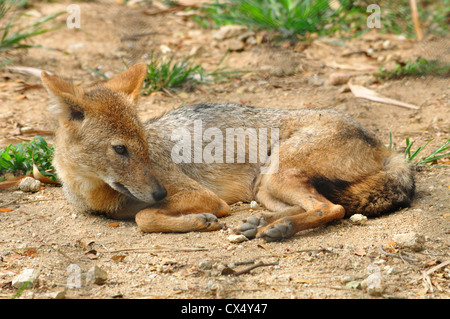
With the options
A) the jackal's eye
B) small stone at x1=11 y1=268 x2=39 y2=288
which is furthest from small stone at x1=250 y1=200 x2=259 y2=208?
small stone at x1=11 y1=268 x2=39 y2=288

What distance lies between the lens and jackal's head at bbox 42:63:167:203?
15.9ft

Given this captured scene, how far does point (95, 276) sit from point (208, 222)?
53.8 inches

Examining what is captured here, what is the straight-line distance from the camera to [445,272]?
3912mm

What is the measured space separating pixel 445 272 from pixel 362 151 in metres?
1.76

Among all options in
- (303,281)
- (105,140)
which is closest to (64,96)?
A: (105,140)

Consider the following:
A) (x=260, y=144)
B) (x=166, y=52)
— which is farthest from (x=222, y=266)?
(x=166, y=52)

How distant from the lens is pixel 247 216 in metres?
5.35

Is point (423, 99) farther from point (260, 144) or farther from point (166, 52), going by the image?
point (166, 52)

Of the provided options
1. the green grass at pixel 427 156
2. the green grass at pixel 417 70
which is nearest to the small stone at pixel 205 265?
the green grass at pixel 427 156

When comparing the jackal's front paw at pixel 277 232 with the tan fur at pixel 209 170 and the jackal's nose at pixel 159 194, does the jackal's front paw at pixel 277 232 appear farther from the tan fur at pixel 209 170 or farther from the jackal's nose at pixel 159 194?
the jackal's nose at pixel 159 194

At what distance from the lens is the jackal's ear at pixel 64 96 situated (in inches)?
188

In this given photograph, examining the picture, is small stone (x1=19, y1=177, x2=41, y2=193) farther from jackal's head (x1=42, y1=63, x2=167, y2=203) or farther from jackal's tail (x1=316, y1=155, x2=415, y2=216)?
jackal's tail (x1=316, y1=155, x2=415, y2=216)

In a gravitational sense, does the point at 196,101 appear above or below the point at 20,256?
above

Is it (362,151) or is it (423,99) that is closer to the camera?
(362,151)
